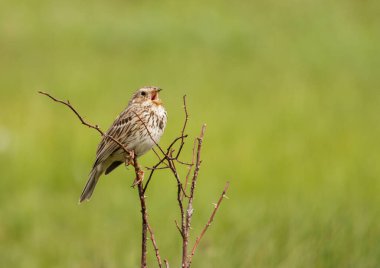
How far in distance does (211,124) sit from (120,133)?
615 cm

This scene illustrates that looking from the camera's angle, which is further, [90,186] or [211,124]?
[211,124]

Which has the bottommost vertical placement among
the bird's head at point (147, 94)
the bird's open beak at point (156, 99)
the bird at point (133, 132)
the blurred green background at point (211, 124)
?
the bird at point (133, 132)

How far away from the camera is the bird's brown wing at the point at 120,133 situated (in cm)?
598

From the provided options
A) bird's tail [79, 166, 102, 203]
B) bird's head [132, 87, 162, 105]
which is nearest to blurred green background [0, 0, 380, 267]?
bird's tail [79, 166, 102, 203]

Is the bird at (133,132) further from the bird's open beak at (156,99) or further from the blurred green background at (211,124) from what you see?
the blurred green background at (211,124)

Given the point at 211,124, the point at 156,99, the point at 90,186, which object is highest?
the point at 211,124

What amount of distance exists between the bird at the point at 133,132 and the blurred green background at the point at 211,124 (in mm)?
1373

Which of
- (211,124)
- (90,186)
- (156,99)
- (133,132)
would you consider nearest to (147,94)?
(156,99)

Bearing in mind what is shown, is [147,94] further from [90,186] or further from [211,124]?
[211,124]

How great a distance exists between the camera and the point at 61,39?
632 inches

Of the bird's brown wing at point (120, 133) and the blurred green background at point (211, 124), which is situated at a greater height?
the blurred green background at point (211, 124)

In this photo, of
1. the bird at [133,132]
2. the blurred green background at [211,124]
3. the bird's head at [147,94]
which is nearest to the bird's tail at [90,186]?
the bird at [133,132]

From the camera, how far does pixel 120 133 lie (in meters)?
6.10

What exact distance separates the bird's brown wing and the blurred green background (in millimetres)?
1377
